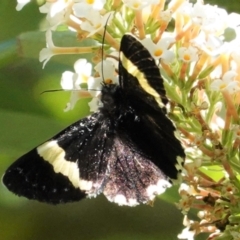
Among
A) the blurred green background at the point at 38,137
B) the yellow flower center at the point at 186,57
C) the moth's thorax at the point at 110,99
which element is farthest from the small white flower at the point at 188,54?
the blurred green background at the point at 38,137

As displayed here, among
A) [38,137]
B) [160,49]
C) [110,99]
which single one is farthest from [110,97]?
[38,137]

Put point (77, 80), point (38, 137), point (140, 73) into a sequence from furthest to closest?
point (38, 137) → point (77, 80) → point (140, 73)

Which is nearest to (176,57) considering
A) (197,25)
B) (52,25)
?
(197,25)

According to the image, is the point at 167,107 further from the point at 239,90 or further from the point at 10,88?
the point at 10,88

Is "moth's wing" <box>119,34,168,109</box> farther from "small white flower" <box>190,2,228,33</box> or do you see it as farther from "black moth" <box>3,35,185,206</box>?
"small white flower" <box>190,2,228,33</box>

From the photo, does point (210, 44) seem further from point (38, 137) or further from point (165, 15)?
point (38, 137)

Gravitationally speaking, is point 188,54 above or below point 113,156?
above

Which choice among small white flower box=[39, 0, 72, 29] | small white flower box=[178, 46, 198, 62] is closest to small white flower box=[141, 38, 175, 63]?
A: small white flower box=[178, 46, 198, 62]

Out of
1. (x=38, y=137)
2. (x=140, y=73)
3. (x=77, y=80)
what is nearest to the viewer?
(x=140, y=73)
